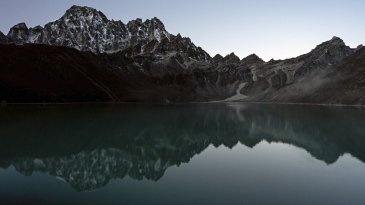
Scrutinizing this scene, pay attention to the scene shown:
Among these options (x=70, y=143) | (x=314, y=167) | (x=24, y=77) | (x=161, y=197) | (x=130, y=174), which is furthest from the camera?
(x=24, y=77)

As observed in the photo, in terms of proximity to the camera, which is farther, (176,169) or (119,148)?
(119,148)

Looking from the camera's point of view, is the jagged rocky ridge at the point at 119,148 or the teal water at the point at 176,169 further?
the jagged rocky ridge at the point at 119,148

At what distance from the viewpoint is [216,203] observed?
20.3 meters

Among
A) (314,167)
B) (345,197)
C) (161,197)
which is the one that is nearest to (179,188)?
(161,197)

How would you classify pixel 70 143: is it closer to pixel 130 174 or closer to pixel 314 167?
pixel 130 174

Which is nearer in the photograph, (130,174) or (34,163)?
(130,174)

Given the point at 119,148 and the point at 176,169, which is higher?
the point at 176,169

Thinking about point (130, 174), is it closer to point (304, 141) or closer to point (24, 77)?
point (304, 141)

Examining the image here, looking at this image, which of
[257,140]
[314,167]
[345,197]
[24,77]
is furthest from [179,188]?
[24,77]

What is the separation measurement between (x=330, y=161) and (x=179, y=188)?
18581 mm

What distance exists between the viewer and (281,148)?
1825 inches

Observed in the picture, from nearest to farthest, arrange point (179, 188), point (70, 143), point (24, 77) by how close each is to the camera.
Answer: point (179, 188) < point (70, 143) < point (24, 77)

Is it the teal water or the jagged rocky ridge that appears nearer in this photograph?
the teal water

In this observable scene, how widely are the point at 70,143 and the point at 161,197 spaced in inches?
1071
